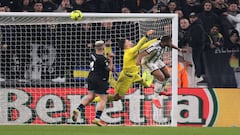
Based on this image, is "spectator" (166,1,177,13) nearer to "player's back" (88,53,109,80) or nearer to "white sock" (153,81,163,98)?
"white sock" (153,81,163,98)

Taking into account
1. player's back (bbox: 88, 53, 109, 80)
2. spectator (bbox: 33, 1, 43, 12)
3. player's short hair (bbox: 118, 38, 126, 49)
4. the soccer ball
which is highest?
spectator (bbox: 33, 1, 43, 12)

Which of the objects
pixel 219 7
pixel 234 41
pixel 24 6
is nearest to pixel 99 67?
pixel 24 6

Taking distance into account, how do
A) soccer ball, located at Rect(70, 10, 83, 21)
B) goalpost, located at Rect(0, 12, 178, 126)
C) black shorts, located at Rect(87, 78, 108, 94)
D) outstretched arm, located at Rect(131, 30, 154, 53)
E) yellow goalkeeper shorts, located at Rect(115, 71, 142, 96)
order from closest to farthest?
black shorts, located at Rect(87, 78, 108, 94) → outstretched arm, located at Rect(131, 30, 154, 53) → soccer ball, located at Rect(70, 10, 83, 21) → yellow goalkeeper shorts, located at Rect(115, 71, 142, 96) → goalpost, located at Rect(0, 12, 178, 126)

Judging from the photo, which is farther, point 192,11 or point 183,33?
point 192,11

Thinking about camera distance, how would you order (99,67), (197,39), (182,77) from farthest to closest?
(197,39), (182,77), (99,67)

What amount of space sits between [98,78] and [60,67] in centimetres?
150

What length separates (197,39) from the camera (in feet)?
50.9

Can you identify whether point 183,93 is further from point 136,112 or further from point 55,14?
point 55,14

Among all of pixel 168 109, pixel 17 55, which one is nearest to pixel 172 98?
pixel 168 109

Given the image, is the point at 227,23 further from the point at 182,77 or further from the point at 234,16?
the point at 182,77

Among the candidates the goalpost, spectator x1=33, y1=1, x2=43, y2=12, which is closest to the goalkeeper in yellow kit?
the goalpost

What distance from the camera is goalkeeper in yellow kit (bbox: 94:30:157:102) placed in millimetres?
14602

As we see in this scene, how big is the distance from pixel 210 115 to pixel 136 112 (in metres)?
1.50

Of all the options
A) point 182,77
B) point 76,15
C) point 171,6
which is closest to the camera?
point 76,15
